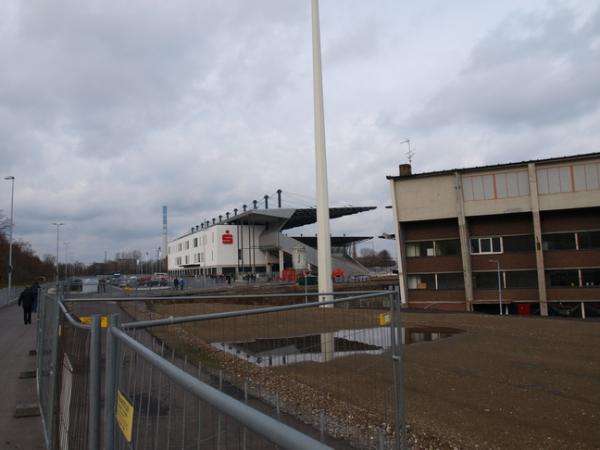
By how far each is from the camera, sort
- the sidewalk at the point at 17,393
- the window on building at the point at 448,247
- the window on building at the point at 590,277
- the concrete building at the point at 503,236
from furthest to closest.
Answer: the window on building at the point at 448,247 < the concrete building at the point at 503,236 < the window on building at the point at 590,277 < the sidewalk at the point at 17,393

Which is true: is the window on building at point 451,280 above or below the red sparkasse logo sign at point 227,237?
below

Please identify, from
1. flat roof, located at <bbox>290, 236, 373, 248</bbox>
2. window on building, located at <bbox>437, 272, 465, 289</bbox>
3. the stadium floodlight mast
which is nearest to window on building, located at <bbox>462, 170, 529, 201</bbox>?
window on building, located at <bbox>437, 272, 465, 289</bbox>

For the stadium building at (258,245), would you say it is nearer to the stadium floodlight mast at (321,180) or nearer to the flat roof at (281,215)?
the flat roof at (281,215)

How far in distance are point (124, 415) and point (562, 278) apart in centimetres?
3269

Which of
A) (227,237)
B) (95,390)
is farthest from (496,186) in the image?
(227,237)

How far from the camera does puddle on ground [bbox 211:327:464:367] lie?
388cm

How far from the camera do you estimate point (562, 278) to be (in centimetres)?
2972

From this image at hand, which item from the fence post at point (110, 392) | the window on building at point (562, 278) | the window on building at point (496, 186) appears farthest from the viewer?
the window on building at point (496, 186)

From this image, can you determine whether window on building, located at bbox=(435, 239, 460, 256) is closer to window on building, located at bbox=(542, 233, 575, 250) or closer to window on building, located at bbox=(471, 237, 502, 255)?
window on building, located at bbox=(471, 237, 502, 255)

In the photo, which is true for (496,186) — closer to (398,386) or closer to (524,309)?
(524,309)

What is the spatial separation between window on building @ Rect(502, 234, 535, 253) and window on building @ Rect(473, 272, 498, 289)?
192 cm

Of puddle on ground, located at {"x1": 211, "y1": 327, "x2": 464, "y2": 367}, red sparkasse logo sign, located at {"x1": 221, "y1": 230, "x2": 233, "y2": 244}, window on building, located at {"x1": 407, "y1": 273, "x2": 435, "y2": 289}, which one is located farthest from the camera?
red sparkasse logo sign, located at {"x1": 221, "y1": 230, "x2": 233, "y2": 244}

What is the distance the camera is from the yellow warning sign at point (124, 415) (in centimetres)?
217

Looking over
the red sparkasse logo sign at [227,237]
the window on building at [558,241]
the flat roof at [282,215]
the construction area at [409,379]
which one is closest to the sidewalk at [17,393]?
the construction area at [409,379]
